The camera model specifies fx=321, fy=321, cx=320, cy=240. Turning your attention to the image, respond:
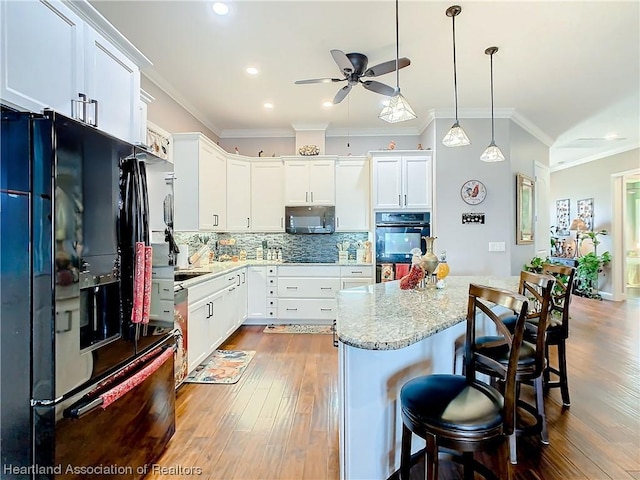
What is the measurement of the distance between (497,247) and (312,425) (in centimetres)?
348


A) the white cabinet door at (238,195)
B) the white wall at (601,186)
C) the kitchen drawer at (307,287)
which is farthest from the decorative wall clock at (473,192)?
the white wall at (601,186)

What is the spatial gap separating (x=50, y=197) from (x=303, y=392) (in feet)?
7.40

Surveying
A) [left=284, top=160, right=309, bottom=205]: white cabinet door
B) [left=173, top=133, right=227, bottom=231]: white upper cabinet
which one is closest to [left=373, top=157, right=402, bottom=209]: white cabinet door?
[left=284, top=160, right=309, bottom=205]: white cabinet door

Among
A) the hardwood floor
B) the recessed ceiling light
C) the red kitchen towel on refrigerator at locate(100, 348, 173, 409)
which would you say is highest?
the recessed ceiling light

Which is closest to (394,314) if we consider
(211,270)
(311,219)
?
(211,270)

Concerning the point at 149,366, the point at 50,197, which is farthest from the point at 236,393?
the point at 50,197

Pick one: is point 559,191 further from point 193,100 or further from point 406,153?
point 193,100

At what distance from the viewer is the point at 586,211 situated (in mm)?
6918

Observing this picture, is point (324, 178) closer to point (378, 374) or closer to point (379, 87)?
point (379, 87)

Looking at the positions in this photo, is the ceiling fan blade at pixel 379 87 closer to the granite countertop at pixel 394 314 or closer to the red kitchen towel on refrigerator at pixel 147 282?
the granite countertop at pixel 394 314

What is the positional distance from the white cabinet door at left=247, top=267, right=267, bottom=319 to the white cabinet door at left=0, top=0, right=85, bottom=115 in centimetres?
337

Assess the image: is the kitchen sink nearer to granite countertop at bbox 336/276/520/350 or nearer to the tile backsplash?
the tile backsplash

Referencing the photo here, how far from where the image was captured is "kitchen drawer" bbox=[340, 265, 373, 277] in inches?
179

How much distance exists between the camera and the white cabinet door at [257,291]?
4.66 metres
